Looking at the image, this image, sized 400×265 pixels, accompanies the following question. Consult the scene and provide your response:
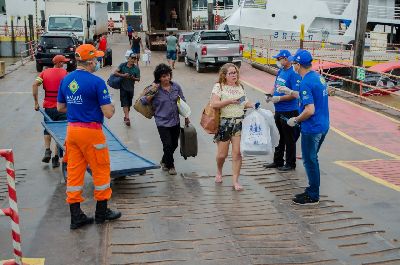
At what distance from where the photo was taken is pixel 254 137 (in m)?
7.03

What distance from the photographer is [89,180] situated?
752 cm

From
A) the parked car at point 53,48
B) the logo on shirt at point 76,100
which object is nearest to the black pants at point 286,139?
the logo on shirt at point 76,100

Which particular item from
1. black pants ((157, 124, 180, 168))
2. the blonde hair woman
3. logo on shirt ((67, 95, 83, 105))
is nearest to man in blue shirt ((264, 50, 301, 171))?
the blonde hair woman

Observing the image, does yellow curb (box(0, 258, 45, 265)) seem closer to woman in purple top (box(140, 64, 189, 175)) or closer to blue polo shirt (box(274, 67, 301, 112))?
woman in purple top (box(140, 64, 189, 175))

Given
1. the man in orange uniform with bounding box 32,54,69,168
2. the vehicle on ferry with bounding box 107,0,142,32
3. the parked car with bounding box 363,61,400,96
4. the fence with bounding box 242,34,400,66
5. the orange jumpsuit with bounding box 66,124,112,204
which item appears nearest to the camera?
the orange jumpsuit with bounding box 66,124,112,204

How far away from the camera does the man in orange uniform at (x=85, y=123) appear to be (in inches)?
216

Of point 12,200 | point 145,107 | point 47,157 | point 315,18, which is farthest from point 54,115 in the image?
point 315,18

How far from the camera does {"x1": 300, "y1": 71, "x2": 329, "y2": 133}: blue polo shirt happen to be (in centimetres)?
618

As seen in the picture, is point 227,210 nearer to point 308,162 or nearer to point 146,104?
point 308,162

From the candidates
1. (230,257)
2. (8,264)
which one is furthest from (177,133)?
(8,264)

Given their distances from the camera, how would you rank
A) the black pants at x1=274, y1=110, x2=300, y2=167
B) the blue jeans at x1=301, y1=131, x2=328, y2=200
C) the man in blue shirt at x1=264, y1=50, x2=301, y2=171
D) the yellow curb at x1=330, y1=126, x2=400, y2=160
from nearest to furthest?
the blue jeans at x1=301, y1=131, x2=328, y2=200, the man in blue shirt at x1=264, y1=50, x2=301, y2=171, the black pants at x1=274, y1=110, x2=300, y2=167, the yellow curb at x1=330, y1=126, x2=400, y2=160

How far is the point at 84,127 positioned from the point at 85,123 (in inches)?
1.7

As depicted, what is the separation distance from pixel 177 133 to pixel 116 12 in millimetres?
67247

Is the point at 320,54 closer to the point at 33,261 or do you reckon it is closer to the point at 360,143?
the point at 360,143
